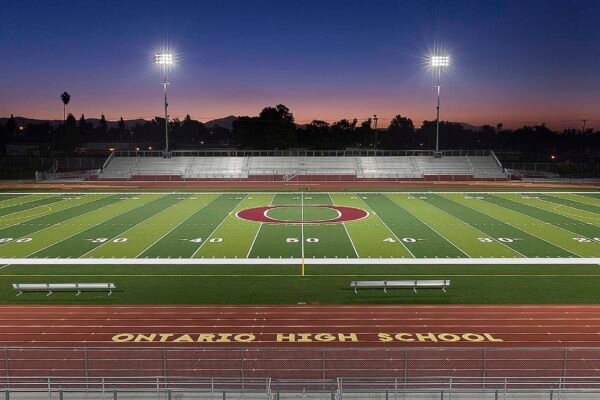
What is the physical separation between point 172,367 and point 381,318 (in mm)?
5992

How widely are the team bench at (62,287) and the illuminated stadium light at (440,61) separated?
167ft

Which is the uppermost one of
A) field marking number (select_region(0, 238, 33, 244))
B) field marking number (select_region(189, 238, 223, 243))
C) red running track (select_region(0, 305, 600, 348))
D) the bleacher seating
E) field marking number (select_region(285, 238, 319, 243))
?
the bleacher seating

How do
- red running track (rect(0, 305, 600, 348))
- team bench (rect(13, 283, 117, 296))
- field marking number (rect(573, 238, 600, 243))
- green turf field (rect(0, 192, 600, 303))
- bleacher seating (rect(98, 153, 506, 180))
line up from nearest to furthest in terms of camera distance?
red running track (rect(0, 305, 600, 348)) < team bench (rect(13, 283, 117, 296)) < green turf field (rect(0, 192, 600, 303)) < field marking number (rect(573, 238, 600, 243)) < bleacher seating (rect(98, 153, 506, 180))

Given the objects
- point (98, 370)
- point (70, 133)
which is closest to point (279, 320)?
point (98, 370)

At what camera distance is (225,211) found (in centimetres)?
3397

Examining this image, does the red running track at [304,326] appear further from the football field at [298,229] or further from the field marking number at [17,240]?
the field marking number at [17,240]

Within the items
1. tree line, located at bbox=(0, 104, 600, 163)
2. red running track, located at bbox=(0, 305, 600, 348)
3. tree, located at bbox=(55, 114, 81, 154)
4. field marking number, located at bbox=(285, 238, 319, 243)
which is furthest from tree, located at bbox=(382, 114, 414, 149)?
red running track, located at bbox=(0, 305, 600, 348)

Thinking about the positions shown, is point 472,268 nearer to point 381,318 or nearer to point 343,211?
point 381,318

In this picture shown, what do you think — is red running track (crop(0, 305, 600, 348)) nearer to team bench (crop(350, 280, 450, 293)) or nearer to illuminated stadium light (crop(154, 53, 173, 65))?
team bench (crop(350, 280, 450, 293))

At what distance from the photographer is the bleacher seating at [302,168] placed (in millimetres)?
61344

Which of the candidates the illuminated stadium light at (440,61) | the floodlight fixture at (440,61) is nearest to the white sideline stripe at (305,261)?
the illuminated stadium light at (440,61)

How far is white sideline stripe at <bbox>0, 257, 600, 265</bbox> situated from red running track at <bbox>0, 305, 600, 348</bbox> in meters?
5.13

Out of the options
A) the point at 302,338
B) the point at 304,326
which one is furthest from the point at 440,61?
the point at 302,338

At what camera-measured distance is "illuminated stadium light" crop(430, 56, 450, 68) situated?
5909 cm
